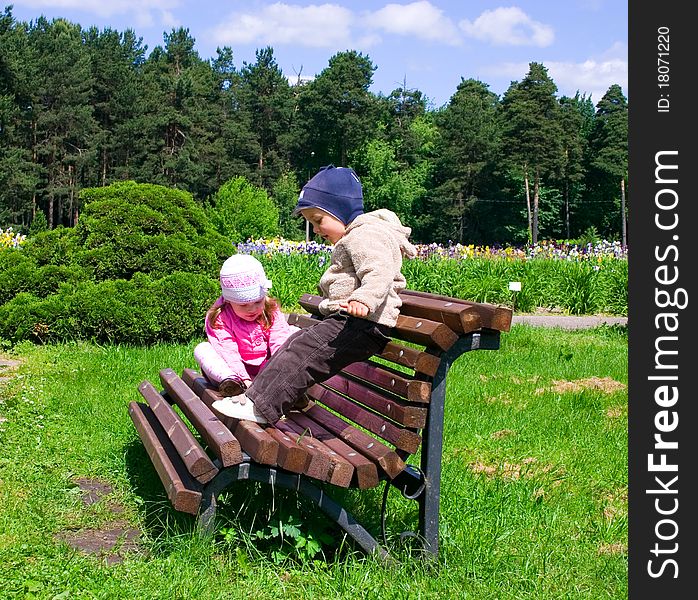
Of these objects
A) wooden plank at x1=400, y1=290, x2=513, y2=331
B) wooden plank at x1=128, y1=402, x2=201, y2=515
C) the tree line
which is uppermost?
the tree line

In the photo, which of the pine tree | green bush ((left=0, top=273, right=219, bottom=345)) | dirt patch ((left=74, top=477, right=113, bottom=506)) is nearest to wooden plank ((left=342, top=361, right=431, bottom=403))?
dirt patch ((left=74, top=477, right=113, bottom=506))

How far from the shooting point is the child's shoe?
3.99m

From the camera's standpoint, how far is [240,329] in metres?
4.45

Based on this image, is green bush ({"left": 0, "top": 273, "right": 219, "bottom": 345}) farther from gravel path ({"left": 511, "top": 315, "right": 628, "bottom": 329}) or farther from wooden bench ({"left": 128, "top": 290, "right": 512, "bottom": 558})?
gravel path ({"left": 511, "top": 315, "right": 628, "bottom": 329})

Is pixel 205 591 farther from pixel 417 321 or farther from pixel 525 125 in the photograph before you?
pixel 525 125

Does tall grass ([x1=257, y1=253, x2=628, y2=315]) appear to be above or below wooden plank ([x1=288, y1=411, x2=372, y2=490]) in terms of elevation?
above

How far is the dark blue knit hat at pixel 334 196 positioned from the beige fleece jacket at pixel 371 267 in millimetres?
104

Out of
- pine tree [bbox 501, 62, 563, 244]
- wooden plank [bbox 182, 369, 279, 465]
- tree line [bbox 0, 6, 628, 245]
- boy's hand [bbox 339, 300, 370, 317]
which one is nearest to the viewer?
wooden plank [bbox 182, 369, 279, 465]

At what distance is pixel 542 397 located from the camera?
6660 mm

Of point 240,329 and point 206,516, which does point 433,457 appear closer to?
point 206,516

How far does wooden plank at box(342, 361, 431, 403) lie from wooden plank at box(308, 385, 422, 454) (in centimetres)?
13

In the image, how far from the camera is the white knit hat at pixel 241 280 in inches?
165

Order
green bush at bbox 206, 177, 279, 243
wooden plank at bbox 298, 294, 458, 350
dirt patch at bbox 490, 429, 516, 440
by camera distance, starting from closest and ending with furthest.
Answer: wooden plank at bbox 298, 294, 458, 350 < dirt patch at bbox 490, 429, 516, 440 < green bush at bbox 206, 177, 279, 243

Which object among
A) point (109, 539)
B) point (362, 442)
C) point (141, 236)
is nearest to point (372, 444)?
point (362, 442)
